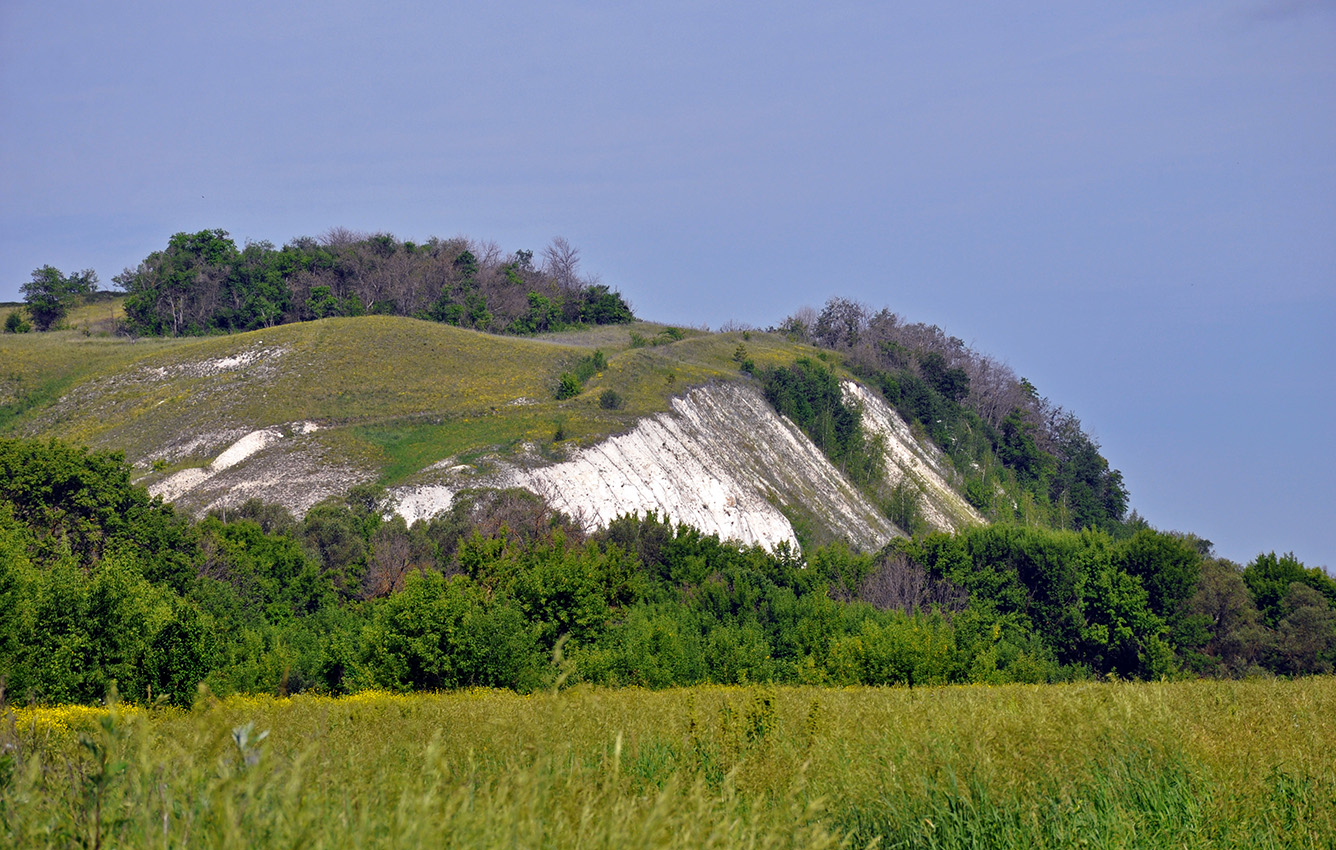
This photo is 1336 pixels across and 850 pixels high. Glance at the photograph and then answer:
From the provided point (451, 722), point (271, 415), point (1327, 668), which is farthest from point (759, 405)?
point (451, 722)

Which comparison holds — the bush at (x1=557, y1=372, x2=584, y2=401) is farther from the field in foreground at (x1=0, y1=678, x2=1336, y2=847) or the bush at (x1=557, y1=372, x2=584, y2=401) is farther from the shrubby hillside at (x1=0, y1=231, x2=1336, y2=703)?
the field in foreground at (x1=0, y1=678, x2=1336, y2=847)

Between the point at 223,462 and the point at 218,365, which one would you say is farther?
the point at 218,365

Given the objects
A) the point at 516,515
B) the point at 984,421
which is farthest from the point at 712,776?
the point at 984,421

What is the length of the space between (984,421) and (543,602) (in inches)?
3609

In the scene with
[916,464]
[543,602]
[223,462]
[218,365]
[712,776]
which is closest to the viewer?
[712,776]

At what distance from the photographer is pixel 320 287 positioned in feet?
339

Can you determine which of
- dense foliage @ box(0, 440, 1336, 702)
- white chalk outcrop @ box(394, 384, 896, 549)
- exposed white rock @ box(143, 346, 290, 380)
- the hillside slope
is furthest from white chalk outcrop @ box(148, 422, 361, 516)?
exposed white rock @ box(143, 346, 290, 380)

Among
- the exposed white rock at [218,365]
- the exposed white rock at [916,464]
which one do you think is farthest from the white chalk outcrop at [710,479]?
the exposed white rock at [218,365]

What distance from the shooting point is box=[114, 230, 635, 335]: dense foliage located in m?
104

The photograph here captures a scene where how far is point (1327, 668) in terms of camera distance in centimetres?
4709

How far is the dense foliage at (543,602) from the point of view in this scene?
2088 centimetres

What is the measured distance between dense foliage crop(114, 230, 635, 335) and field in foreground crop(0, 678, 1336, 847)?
99725mm

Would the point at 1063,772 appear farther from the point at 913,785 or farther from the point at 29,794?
the point at 29,794

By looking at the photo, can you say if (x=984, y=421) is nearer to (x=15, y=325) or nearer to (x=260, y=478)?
(x=260, y=478)
